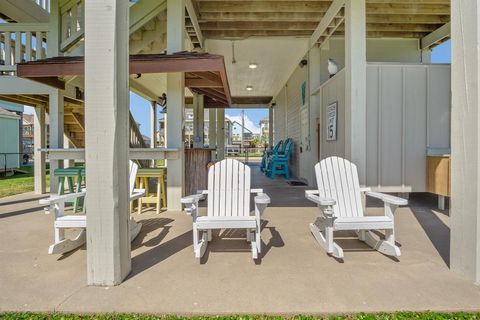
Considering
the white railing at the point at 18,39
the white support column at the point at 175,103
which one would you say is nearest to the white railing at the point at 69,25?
the white railing at the point at 18,39

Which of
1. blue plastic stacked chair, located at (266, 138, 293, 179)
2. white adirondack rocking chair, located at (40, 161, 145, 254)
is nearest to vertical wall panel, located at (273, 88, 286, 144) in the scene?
blue plastic stacked chair, located at (266, 138, 293, 179)

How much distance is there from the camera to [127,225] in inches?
94.6

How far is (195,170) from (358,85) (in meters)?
3.30

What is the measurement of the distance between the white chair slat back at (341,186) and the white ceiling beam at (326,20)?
11.0 feet

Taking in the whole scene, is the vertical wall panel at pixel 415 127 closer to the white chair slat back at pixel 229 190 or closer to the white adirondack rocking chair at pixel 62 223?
the white chair slat back at pixel 229 190

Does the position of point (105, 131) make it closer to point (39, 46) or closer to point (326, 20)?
point (39, 46)

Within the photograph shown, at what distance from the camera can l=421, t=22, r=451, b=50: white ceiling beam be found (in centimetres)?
653

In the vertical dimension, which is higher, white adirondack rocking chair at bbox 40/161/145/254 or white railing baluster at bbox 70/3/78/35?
white railing baluster at bbox 70/3/78/35

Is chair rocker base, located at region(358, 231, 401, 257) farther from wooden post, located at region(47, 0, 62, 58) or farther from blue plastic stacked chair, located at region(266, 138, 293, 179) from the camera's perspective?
blue plastic stacked chair, located at region(266, 138, 293, 179)

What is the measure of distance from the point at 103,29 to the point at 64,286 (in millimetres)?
1983

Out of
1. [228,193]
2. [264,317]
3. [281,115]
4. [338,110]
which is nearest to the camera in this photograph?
[264,317]

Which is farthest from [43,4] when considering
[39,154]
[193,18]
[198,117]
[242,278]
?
[242,278]

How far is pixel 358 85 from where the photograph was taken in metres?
4.74

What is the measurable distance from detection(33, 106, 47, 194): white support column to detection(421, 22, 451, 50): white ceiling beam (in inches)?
374
